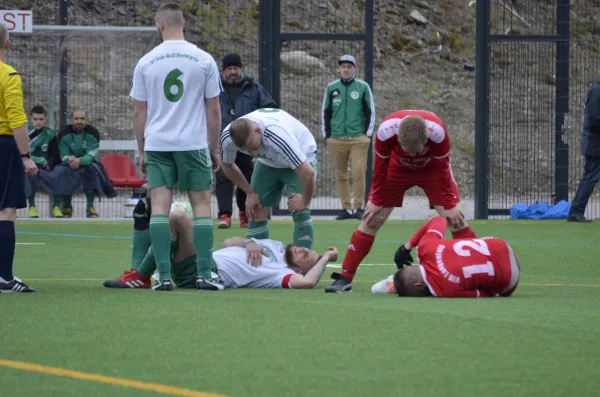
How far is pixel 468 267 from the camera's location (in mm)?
8141

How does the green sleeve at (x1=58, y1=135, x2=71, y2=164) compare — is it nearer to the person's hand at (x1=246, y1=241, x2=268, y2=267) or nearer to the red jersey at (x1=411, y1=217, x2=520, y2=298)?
the person's hand at (x1=246, y1=241, x2=268, y2=267)

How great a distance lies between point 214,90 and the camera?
8.82 metres

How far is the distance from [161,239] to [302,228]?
66.5 inches

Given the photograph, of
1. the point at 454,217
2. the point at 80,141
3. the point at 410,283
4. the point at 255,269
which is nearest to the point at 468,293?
the point at 410,283

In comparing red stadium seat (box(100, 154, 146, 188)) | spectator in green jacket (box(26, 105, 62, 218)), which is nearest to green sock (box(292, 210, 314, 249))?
spectator in green jacket (box(26, 105, 62, 218))

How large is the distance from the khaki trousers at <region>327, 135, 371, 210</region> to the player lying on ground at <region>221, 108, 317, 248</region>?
815 centimetres

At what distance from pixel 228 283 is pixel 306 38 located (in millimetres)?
10138

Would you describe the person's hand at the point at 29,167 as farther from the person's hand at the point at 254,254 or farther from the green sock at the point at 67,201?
the green sock at the point at 67,201

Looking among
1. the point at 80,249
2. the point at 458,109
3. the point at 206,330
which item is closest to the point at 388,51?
the point at 458,109

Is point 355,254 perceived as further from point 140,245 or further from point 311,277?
point 140,245

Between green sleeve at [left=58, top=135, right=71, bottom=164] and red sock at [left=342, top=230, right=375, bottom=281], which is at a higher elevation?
green sleeve at [left=58, top=135, right=71, bottom=164]

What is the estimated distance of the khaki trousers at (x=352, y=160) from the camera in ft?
59.8

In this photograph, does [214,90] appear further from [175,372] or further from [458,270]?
[175,372]

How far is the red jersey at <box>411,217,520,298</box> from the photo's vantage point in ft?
26.6
